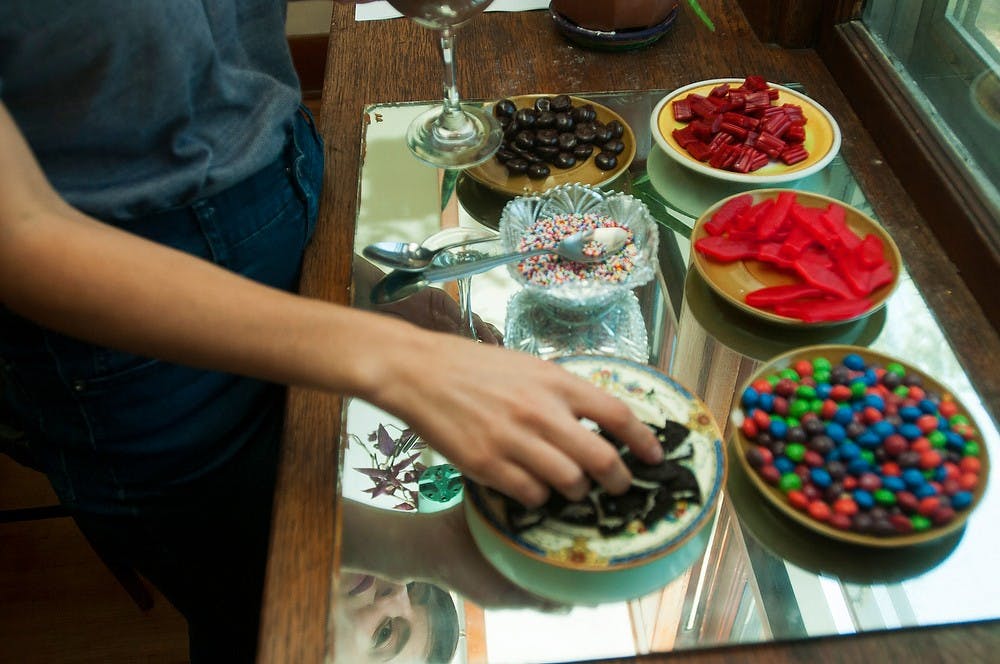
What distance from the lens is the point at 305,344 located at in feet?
1.99

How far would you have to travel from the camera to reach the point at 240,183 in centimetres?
83

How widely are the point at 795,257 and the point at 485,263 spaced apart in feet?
1.02

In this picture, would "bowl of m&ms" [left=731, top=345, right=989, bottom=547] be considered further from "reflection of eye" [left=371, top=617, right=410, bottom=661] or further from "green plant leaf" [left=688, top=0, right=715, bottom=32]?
"green plant leaf" [left=688, top=0, right=715, bottom=32]

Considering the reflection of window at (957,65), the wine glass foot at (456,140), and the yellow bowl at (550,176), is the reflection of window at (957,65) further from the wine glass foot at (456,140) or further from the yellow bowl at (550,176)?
the wine glass foot at (456,140)

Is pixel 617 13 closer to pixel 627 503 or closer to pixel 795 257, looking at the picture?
pixel 795 257

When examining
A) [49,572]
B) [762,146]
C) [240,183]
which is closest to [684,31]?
[762,146]

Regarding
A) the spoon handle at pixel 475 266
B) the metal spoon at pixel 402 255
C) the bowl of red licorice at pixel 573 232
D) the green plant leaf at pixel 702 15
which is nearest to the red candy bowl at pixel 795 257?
the bowl of red licorice at pixel 573 232

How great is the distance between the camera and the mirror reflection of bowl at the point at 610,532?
64cm

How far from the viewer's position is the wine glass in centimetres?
104

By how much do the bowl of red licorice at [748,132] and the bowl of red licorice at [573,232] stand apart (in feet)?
0.38

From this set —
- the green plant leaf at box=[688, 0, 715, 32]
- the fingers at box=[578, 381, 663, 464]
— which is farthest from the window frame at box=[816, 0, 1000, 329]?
the fingers at box=[578, 381, 663, 464]

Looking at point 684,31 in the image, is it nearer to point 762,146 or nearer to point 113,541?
point 762,146

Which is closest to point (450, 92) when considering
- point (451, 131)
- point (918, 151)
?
point (451, 131)

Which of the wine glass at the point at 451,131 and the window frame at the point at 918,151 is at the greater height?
the window frame at the point at 918,151
